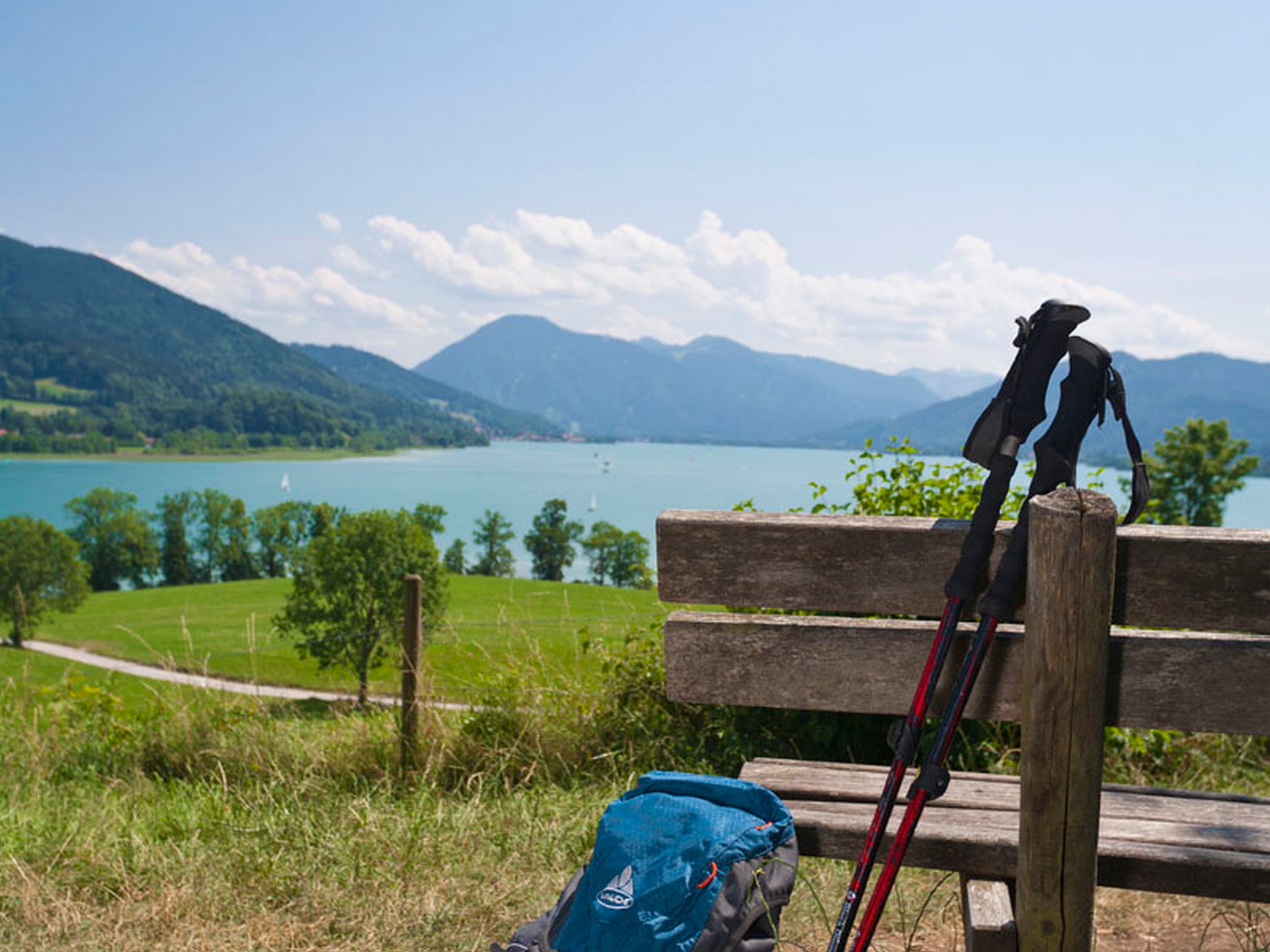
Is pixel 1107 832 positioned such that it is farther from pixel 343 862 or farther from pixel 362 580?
pixel 362 580

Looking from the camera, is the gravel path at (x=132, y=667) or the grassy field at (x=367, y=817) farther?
the gravel path at (x=132, y=667)

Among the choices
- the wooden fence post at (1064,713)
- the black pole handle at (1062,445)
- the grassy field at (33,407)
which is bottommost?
the wooden fence post at (1064,713)

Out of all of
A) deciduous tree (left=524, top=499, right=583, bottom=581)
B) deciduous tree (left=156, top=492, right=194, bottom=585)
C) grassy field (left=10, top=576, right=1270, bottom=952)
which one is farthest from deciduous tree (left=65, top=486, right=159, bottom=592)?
grassy field (left=10, top=576, right=1270, bottom=952)

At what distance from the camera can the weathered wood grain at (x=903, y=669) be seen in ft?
5.49

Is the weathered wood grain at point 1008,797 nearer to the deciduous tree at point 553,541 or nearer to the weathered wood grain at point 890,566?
the weathered wood grain at point 890,566

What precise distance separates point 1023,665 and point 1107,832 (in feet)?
1.57


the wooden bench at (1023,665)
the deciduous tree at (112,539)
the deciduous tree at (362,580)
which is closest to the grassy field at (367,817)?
the wooden bench at (1023,665)

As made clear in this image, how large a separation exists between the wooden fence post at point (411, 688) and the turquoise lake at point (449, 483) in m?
72.9

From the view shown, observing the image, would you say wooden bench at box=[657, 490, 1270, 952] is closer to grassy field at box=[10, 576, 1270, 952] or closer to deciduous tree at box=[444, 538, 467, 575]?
grassy field at box=[10, 576, 1270, 952]

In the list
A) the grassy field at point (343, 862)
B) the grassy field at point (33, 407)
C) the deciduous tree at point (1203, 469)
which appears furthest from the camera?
the grassy field at point (33, 407)

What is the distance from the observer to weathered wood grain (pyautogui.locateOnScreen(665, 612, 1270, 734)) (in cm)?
167

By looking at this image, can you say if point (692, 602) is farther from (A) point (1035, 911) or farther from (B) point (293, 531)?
(B) point (293, 531)

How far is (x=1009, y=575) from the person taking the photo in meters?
1.70

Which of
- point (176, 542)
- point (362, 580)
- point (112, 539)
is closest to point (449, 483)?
point (176, 542)
